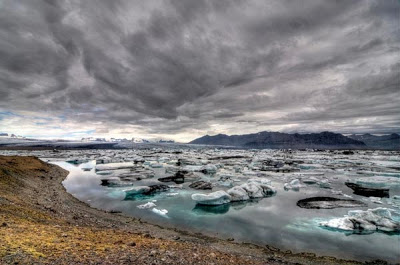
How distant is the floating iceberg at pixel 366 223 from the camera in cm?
1302

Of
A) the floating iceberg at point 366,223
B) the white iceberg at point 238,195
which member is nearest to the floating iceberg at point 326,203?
the floating iceberg at point 366,223

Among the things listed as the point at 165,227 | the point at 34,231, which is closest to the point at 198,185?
the point at 165,227

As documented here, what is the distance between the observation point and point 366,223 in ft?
43.2

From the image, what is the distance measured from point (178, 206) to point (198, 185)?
25.6ft

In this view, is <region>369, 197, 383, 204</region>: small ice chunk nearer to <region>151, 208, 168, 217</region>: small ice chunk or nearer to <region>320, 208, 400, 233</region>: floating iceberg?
<region>320, 208, 400, 233</region>: floating iceberg

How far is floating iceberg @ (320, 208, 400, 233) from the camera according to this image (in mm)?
13023

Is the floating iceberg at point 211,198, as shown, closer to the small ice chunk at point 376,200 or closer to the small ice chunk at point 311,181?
the small ice chunk at point 376,200

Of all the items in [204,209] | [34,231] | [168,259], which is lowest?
[204,209]

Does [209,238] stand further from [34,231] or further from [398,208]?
[398,208]

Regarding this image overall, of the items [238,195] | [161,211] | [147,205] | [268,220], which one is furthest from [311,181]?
[147,205]

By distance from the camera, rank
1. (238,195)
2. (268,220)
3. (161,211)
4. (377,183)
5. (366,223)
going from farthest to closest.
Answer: (377,183), (238,195), (161,211), (268,220), (366,223)

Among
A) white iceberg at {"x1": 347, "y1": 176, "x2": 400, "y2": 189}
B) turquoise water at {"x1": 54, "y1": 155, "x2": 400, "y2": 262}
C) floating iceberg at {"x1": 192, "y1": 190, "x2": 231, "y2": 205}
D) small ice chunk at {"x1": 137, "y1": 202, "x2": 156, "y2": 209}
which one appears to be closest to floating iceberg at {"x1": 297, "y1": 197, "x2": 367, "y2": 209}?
turquoise water at {"x1": 54, "y1": 155, "x2": 400, "y2": 262}

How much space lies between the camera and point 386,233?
1268cm

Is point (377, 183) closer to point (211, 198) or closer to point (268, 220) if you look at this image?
point (268, 220)
